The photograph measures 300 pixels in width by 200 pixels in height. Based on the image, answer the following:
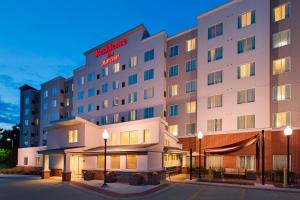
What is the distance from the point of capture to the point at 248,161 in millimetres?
35781

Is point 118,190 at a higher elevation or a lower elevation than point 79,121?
lower

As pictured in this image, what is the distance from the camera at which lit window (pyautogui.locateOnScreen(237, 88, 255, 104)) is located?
36438 millimetres

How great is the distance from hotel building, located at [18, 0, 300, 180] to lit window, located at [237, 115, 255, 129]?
4.5 inches

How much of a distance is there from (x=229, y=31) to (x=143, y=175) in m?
21.3

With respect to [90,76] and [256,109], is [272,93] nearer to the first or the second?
[256,109]

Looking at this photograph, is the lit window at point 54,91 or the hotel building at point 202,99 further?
the lit window at point 54,91

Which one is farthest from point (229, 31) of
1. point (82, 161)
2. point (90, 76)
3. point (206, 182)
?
point (90, 76)

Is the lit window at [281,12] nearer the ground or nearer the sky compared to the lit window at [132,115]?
nearer the sky

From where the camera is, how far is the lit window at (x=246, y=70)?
3673 centimetres

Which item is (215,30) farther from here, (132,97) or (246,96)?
(132,97)

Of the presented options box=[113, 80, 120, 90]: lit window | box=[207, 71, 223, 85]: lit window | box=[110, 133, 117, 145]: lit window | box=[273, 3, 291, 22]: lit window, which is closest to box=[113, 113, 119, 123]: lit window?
box=[113, 80, 120, 90]: lit window

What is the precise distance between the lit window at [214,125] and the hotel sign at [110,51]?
21.3 metres

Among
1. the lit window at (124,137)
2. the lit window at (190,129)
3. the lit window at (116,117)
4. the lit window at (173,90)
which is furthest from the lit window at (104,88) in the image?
the lit window at (124,137)

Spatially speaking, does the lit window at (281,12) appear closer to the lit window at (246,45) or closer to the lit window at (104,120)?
the lit window at (246,45)
